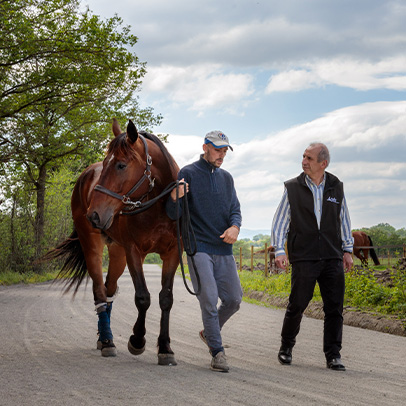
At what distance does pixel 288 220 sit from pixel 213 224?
3.04 ft

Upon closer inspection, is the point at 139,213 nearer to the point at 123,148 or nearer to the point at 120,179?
the point at 120,179

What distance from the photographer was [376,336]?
9141 millimetres

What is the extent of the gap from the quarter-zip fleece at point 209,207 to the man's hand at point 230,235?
0.08 meters

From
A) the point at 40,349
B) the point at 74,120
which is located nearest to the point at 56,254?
the point at 40,349

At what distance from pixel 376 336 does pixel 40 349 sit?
15.3 ft

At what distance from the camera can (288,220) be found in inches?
271

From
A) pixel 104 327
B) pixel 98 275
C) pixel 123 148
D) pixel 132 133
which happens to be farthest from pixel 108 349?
pixel 132 133

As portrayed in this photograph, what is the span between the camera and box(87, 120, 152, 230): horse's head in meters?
6.47

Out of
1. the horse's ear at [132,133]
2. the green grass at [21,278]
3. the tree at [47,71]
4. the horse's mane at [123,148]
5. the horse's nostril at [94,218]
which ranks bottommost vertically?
the green grass at [21,278]

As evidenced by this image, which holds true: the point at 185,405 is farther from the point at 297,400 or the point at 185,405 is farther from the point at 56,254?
the point at 56,254

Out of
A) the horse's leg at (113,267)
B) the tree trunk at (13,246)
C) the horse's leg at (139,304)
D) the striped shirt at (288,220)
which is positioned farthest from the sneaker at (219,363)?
the tree trunk at (13,246)

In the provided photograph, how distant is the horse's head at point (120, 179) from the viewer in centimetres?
647

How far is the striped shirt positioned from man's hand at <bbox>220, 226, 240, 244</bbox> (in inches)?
23.1

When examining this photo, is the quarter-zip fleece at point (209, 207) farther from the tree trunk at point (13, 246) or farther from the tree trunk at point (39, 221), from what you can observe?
the tree trunk at point (39, 221)
